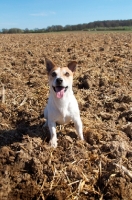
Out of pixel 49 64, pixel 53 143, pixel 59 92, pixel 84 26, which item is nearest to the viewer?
pixel 59 92

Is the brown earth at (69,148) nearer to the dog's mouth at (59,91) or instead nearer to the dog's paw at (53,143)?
the dog's paw at (53,143)

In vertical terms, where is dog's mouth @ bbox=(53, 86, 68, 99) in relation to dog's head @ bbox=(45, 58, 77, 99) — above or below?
below

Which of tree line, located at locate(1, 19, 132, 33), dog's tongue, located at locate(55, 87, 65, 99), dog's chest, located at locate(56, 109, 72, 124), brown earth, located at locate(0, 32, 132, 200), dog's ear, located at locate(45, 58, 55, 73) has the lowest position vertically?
brown earth, located at locate(0, 32, 132, 200)

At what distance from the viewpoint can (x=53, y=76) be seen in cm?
446

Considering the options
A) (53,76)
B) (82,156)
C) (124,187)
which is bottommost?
(124,187)

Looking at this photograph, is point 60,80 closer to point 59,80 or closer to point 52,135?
point 59,80

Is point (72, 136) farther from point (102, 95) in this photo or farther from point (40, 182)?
point (102, 95)

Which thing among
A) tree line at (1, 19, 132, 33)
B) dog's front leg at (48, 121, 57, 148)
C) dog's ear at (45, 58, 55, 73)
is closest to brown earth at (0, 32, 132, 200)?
dog's front leg at (48, 121, 57, 148)

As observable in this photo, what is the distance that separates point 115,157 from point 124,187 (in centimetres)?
62

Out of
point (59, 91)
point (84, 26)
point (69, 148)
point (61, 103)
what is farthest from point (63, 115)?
point (84, 26)

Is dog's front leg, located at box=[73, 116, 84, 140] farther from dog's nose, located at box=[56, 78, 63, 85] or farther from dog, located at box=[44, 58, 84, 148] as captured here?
dog's nose, located at box=[56, 78, 63, 85]

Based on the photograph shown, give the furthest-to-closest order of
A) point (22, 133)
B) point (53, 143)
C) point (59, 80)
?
point (22, 133) → point (53, 143) → point (59, 80)

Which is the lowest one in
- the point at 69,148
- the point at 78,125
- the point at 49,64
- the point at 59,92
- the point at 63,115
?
the point at 69,148

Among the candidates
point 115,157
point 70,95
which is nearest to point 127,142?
point 115,157
